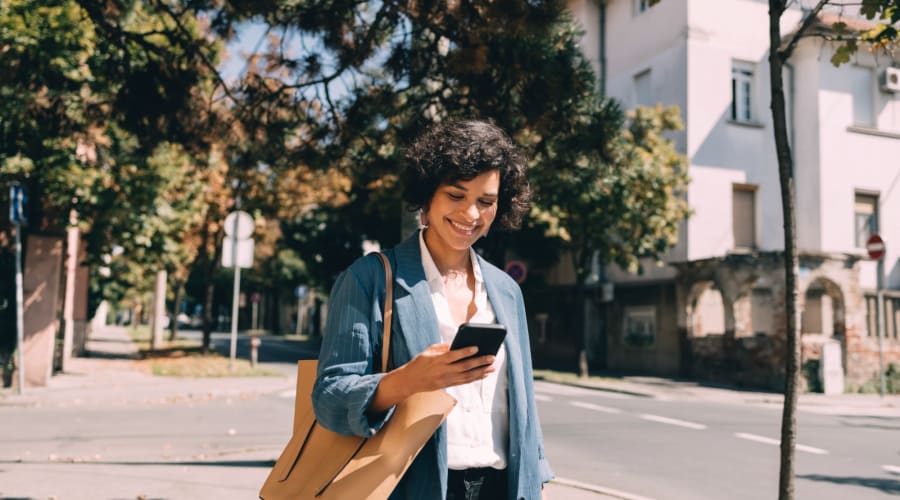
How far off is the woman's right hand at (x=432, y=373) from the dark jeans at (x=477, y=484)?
1.17 feet

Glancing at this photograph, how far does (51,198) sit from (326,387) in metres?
14.2

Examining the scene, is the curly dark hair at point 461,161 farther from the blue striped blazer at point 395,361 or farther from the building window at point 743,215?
the building window at point 743,215

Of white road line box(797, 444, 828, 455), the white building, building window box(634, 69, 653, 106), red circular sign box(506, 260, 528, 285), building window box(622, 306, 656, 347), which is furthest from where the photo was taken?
building window box(634, 69, 653, 106)

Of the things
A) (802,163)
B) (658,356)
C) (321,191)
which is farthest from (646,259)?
(321,191)

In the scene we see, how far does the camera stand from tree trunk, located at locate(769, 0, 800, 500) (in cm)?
396

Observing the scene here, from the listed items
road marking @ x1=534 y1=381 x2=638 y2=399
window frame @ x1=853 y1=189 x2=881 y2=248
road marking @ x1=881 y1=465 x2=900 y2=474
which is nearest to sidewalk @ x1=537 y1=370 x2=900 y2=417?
road marking @ x1=534 y1=381 x2=638 y2=399

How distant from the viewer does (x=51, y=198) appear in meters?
14.4

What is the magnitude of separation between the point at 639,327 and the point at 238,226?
44.7 ft

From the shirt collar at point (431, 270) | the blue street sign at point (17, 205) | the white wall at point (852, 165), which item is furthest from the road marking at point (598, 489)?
the white wall at point (852, 165)

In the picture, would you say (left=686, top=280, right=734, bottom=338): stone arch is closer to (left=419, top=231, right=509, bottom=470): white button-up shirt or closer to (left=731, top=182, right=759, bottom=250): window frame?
(left=731, top=182, right=759, bottom=250): window frame

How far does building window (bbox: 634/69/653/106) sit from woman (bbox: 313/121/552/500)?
2292cm

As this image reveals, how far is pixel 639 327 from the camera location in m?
24.5

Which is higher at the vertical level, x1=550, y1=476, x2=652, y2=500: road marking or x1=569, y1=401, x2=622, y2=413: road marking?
x1=550, y1=476, x2=652, y2=500: road marking

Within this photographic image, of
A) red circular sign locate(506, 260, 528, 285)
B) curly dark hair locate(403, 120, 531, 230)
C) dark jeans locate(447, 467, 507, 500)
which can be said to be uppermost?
red circular sign locate(506, 260, 528, 285)
